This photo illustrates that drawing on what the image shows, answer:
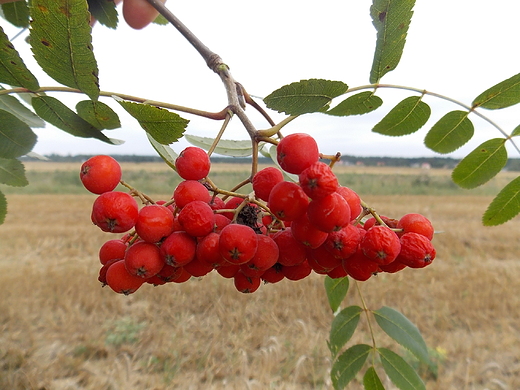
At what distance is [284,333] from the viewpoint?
20.0 ft

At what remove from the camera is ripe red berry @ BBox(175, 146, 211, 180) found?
0.69 meters

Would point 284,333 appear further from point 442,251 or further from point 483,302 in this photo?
point 442,251

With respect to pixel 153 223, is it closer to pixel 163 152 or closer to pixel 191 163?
pixel 191 163

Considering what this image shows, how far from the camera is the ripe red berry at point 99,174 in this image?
25.9 inches

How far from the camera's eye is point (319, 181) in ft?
1.77

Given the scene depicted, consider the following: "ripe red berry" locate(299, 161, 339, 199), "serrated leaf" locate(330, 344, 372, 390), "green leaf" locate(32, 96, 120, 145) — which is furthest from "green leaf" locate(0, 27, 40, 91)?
"serrated leaf" locate(330, 344, 372, 390)

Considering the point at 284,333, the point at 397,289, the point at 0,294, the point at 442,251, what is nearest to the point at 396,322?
the point at 284,333

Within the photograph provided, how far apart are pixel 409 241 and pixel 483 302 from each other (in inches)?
321

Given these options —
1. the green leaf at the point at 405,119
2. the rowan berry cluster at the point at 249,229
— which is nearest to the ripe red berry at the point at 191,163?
the rowan berry cluster at the point at 249,229

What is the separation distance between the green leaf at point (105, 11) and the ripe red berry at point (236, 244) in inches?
39.4

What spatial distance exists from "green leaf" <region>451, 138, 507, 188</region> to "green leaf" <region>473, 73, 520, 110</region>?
12 centimetres

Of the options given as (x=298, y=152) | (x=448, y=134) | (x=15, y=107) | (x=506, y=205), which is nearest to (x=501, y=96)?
(x=448, y=134)

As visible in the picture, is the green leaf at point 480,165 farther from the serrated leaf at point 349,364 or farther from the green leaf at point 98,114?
the green leaf at point 98,114

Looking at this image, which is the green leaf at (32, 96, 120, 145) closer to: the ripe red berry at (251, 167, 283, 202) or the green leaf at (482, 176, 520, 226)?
the ripe red berry at (251, 167, 283, 202)
